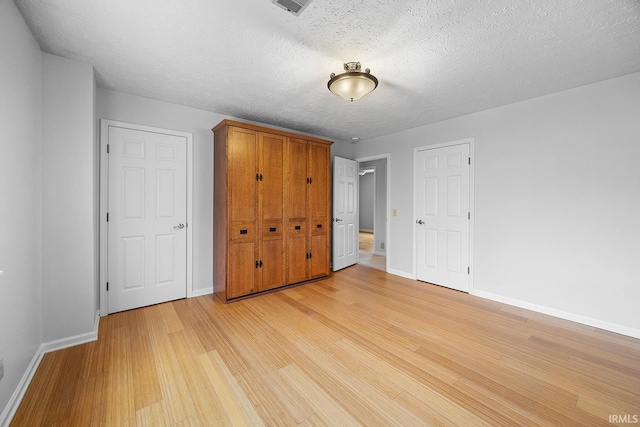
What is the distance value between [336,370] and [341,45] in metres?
2.56

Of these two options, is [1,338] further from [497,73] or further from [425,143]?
[425,143]

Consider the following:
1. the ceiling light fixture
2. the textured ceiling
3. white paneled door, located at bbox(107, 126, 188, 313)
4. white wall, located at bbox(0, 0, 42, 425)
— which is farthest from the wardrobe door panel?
white wall, located at bbox(0, 0, 42, 425)

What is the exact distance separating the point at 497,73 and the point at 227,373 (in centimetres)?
356

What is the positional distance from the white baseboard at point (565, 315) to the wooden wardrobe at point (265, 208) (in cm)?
248

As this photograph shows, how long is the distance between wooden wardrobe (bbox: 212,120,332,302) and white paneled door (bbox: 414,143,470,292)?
5.30 feet

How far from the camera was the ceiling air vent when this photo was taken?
58.5 inches

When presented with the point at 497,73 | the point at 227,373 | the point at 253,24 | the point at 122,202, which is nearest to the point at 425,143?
the point at 497,73

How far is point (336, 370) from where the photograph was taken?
1865mm

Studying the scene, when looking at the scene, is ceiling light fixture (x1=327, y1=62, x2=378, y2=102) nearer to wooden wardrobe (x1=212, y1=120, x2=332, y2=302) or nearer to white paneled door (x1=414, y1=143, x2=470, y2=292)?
wooden wardrobe (x1=212, y1=120, x2=332, y2=302)

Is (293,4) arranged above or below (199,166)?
above

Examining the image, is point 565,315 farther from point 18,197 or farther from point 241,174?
point 18,197

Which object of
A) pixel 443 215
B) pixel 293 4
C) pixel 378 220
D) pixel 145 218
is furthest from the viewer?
pixel 378 220

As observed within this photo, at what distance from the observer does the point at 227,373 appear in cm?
183

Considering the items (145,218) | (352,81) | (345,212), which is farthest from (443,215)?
(145,218)
